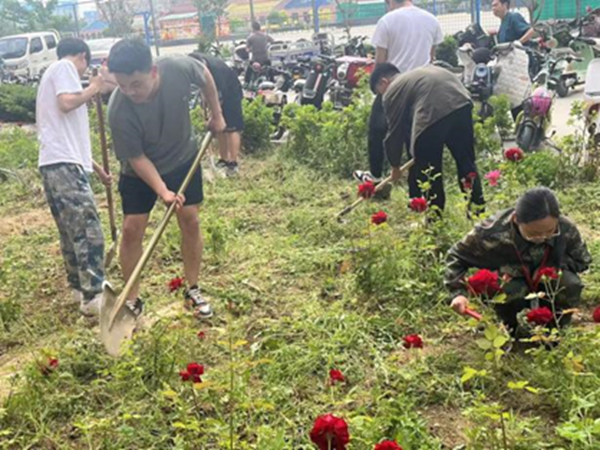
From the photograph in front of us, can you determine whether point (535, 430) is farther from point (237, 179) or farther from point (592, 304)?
point (237, 179)

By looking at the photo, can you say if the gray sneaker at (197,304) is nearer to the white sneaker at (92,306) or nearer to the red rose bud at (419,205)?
the white sneaker at (92,306)

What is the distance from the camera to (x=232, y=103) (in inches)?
289

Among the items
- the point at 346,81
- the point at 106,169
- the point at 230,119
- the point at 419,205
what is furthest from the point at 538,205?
the point at 346,81

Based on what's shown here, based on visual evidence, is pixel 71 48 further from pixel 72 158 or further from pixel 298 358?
pixel 298 358

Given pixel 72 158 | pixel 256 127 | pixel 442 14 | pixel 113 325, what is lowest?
pixel 113 325

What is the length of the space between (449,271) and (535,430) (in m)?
0.76

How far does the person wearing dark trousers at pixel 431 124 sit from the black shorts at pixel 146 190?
55.7 inches

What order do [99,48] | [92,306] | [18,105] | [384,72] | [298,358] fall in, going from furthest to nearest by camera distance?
1. [99,48]
2. [18,105]
3. [384,72]
4. [92,306]
5. [298,358]

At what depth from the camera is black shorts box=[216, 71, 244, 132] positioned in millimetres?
7203

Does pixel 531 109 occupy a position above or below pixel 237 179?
above

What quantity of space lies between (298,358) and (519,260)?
3.42 feet

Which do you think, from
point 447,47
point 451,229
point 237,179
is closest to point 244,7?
point 447,47

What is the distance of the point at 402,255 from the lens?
383 cm

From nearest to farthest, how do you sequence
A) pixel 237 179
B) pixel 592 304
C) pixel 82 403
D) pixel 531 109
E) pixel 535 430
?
pixel 535 430 < pixel 82 403 < pixel 592 304 < pixel 531 109 < pixel 237 179
